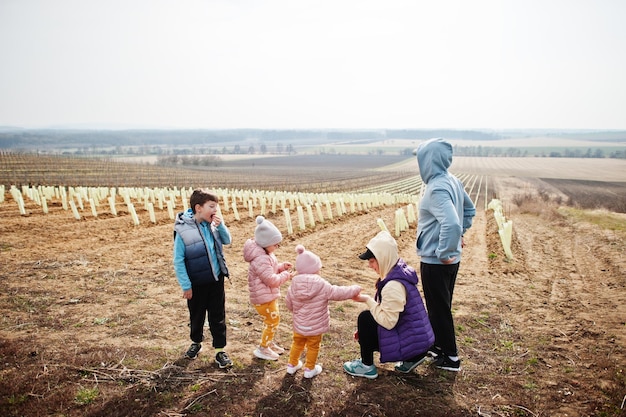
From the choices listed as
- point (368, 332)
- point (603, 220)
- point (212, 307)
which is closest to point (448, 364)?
point (368, 332)

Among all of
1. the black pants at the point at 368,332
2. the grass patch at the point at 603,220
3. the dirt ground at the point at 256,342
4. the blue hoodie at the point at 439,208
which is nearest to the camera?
the dirt ground at the point at 256,342

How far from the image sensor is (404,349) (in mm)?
3244

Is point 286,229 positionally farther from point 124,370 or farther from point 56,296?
point 124,370

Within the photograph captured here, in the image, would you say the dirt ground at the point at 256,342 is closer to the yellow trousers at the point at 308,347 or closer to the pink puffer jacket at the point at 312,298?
the yellow trousers at the point at 308,347

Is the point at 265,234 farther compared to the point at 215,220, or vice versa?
the point at 215,220

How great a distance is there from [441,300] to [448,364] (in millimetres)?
682

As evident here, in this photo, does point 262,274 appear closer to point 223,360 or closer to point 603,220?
point 223,360

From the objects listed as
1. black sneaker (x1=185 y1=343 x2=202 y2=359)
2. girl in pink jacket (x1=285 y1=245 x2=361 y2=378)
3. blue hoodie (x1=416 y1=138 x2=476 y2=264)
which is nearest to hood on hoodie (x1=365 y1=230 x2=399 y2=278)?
girl in pink jacket (x1=285 y1=245 x2=361 y2=378)

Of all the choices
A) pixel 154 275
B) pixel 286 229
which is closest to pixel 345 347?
pixel 154 275

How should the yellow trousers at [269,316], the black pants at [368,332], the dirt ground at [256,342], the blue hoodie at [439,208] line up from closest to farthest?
the dirt ground at [256,342] → the blue hoodie at [439,208] → the black pants at [368,332] → the yellow trousers at [269,316]

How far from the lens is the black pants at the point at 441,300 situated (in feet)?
11.5

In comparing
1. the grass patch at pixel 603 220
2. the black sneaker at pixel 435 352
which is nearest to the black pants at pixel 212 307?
the black sneaker at pixel 435 352

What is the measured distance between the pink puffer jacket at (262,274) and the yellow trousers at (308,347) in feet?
1.69

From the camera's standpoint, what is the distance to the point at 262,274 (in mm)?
3596
